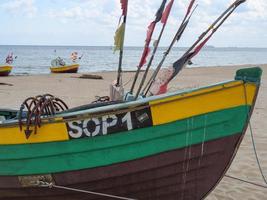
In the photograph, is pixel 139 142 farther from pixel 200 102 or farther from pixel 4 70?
pixel 4 70

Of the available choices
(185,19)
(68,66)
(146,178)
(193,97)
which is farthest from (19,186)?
(68,66)

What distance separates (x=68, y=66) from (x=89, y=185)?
29418 mm

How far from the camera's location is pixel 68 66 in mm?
33281

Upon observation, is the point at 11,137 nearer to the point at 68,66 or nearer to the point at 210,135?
the point at 210,135

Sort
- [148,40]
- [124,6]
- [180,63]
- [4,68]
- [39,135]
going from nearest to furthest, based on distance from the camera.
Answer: [39,135] < [180,63] < [148,40] < [124,6] < [4,68]

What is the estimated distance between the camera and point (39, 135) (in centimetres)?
434

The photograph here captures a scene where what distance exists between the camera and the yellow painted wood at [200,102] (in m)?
4.12

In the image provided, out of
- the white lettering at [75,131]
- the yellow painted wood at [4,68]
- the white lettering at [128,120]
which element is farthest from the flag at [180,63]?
the yellow painted wood at [4,68]

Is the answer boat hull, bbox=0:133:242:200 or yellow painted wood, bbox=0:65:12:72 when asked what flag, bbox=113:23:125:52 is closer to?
boat hull, bbox=0:133:242:200

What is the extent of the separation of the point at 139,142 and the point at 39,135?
3.43 feet

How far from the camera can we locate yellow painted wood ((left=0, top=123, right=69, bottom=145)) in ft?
14.0

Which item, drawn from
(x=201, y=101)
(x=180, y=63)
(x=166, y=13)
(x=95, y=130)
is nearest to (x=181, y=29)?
(x=166, y=13)

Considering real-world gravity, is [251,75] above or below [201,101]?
above

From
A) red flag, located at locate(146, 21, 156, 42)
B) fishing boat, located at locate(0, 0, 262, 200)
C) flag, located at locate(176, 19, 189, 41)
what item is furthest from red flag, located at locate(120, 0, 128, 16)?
fishing boat, located at locate(0, 0, 262, 200)
